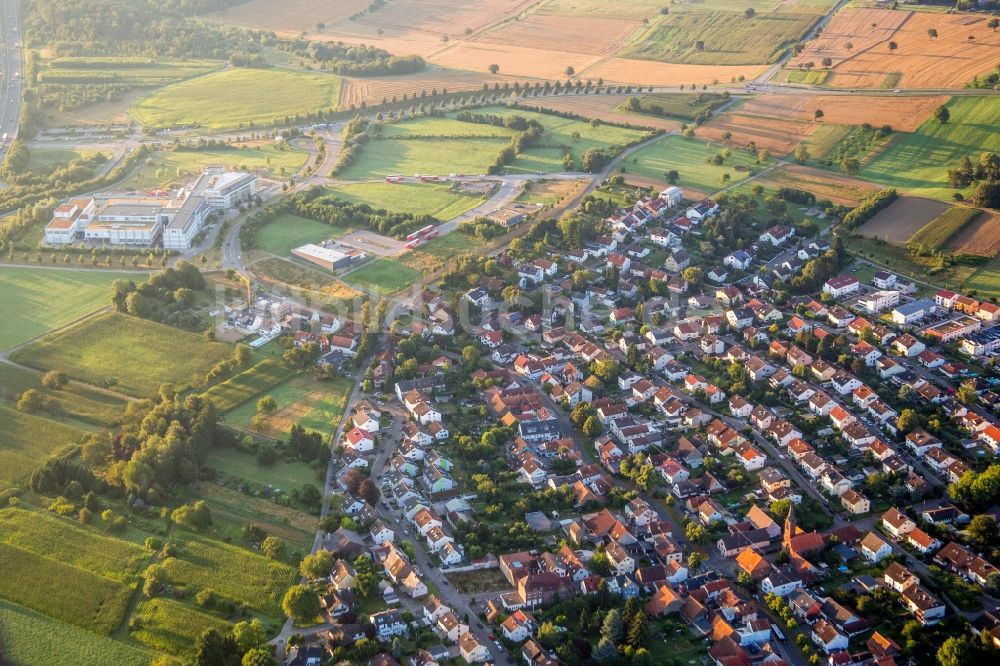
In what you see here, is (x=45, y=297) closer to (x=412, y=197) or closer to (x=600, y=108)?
(x=412, y=197)

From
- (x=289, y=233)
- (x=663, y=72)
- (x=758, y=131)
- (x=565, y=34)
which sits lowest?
(x=289, y=233)

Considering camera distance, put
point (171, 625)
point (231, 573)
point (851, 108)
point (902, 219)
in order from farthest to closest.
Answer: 1. point (851, 108)
2. point (902, 219)
3. point (231, 573)
4. point (171, 625)

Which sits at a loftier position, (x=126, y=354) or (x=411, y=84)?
(x=411, y=84)

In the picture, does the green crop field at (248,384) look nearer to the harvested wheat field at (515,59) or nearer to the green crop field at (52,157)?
the green crop field at (52,157)

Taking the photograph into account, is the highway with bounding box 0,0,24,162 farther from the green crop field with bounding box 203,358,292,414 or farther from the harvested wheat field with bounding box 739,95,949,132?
the harvested wheat field with bounding box 739,95,949,132

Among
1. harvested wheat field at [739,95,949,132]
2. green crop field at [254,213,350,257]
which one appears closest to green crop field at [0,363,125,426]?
green crop field at [254,213,350,257]

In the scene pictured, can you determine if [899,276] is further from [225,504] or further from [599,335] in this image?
[225,504]

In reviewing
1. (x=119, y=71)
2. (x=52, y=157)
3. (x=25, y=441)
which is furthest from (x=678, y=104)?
(x=25, y=441)

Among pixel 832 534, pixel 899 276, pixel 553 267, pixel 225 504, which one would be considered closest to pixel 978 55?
pixel 899 276
